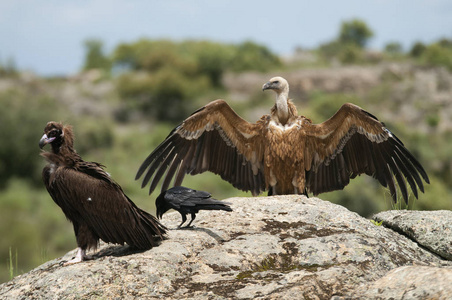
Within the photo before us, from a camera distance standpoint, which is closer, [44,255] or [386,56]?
[44,255]

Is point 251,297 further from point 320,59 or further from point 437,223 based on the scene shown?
point 320,59

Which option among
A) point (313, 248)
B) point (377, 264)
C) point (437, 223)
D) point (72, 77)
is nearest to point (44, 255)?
point (313, 248)

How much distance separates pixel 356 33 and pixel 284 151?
86065 mm

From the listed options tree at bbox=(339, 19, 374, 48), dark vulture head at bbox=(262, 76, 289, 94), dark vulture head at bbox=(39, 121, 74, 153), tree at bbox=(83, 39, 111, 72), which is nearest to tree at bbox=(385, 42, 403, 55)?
tree at bbox=(339, 19, 374, 48)

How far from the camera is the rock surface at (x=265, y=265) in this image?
16.7ft

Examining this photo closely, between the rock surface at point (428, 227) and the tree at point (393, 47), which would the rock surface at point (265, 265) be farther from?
the tree at point (393, 47)

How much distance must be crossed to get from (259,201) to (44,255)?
3006 mm

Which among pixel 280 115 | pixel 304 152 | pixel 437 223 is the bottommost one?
pixel 437 223

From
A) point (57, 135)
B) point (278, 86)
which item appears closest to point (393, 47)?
point (278, 86)

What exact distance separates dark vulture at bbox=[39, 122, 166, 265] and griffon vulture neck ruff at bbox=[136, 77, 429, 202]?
9.39 ft

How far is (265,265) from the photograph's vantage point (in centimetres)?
603

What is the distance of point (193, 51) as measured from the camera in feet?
276

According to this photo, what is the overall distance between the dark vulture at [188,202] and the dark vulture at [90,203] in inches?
22.4

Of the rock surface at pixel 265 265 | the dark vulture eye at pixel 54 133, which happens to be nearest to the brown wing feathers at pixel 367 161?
the rock surface at pixel 265 265
